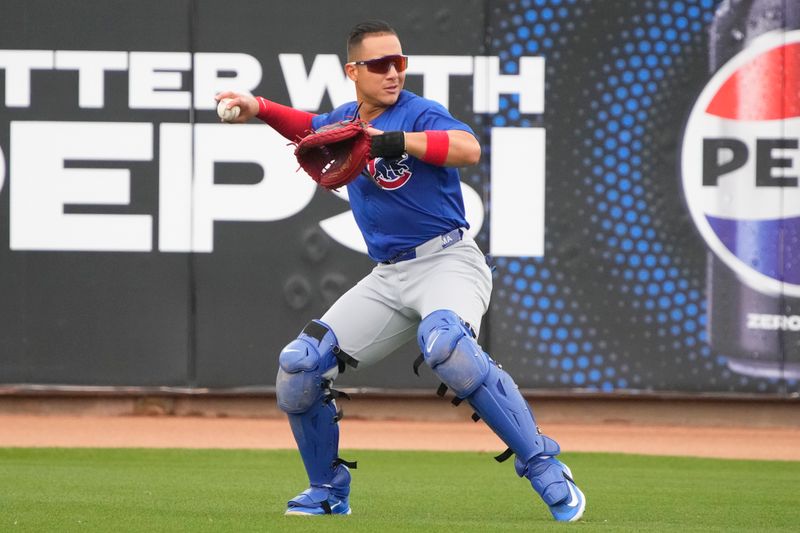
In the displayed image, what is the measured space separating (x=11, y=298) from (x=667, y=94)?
17.7 ft

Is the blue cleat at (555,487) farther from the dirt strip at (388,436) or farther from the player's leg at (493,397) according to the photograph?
the dirt strip at (388,436)

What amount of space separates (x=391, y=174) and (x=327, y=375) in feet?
2.74

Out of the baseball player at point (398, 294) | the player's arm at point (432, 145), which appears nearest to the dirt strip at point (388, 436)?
the baseball player at point (398, 294)

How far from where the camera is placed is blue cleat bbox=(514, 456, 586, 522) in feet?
16.3

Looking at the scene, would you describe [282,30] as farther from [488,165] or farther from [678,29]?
[678,29]

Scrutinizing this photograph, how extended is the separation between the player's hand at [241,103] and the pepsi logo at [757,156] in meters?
5.60

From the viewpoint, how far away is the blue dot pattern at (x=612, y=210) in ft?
34.3

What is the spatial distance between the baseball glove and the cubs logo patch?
16 centimetres

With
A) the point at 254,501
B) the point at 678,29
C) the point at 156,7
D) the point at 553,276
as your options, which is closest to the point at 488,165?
the point at 553,276

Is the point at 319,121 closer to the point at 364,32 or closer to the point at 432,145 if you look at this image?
the point at 364,32

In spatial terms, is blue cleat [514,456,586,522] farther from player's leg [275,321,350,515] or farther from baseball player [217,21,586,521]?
player's leg [275,321,350,515]

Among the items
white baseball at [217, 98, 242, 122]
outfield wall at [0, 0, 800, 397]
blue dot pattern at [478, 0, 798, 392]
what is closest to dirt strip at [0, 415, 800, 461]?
outfield wall at [0, 0, 800, 397]

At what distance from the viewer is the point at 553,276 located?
1047 centimetres

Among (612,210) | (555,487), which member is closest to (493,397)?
(555,487)
